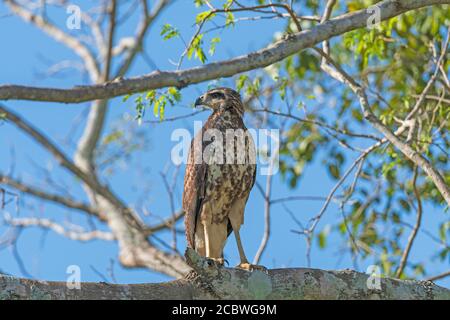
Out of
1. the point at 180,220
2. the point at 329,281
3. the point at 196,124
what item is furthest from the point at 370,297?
the point at 180,220

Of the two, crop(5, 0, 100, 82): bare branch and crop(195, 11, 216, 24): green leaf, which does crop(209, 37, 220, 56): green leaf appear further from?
crop(5, 0, 100, 82): bare branch


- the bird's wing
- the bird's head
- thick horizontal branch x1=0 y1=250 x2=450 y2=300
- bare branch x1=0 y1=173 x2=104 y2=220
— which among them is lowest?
thick horizontal branch x1=0 y1=250 x2=450 y2=300

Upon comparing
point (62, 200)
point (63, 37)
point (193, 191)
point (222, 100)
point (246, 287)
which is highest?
point (63, 37)

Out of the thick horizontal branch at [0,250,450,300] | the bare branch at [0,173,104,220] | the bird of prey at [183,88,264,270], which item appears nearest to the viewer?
the thick horizontal branch at [0,250,450,300]

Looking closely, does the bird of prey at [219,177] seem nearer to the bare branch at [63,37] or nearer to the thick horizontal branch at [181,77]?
the thick horizontal branch at [181,77]

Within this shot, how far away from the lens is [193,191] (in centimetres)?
686

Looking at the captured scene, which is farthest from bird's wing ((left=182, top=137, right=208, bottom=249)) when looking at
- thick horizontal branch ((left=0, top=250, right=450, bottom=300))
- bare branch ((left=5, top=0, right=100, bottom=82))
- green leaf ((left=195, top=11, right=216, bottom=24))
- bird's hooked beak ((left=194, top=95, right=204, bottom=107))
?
bare branch ((left=5, top=0, right=100, bottom=82))

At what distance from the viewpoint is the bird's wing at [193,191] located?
6812mm

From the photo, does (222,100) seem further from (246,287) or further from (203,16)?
(246,287)

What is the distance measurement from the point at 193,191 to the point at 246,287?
2.07m

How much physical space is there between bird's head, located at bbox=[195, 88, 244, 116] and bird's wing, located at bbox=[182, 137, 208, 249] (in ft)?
1.19

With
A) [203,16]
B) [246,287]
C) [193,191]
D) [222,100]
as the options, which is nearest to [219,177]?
[193,191]

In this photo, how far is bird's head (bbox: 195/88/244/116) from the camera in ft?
23.2
